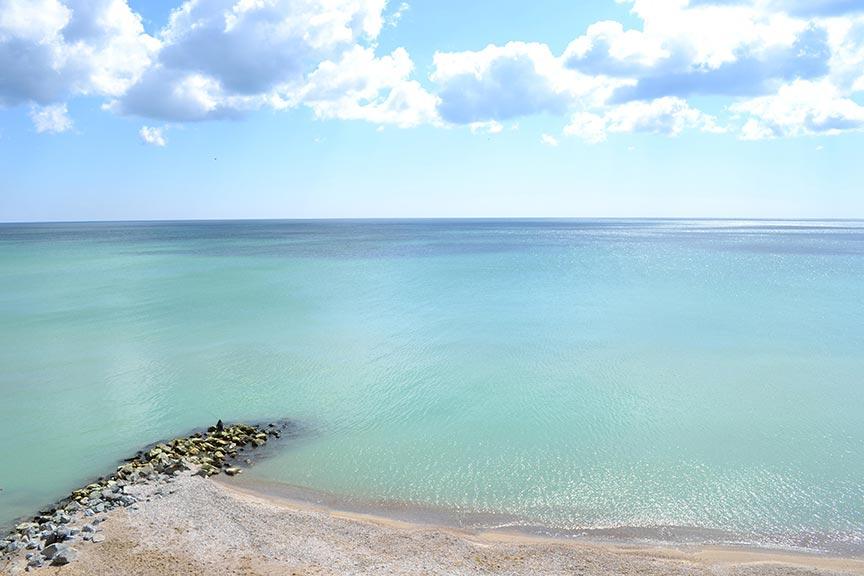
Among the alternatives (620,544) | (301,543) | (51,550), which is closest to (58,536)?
(51,550)

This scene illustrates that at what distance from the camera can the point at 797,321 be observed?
2638cm

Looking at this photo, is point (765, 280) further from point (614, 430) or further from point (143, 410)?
point (143, 410)

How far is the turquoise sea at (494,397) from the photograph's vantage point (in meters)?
11.0

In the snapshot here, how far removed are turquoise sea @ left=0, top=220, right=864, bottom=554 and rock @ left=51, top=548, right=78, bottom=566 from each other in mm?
2868

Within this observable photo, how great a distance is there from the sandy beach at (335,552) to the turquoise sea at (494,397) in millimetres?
876

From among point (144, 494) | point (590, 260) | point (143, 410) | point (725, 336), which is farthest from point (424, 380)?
point (590, 260)

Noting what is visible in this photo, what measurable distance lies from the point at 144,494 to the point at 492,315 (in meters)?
19.5

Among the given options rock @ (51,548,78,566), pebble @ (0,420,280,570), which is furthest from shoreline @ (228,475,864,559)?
rock @ (51,548,78,566)

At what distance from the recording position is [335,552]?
28.5ft

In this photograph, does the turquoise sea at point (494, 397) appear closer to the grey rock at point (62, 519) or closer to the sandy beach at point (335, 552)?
the sandy beach at point (335, 552)

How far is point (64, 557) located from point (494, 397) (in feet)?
34.7

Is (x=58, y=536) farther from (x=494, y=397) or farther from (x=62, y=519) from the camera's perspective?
(x=494, y=397)

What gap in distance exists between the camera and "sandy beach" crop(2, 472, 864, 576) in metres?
8.24

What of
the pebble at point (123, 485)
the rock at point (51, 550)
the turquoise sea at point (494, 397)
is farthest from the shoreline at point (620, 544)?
the rock at point (51, 550)
